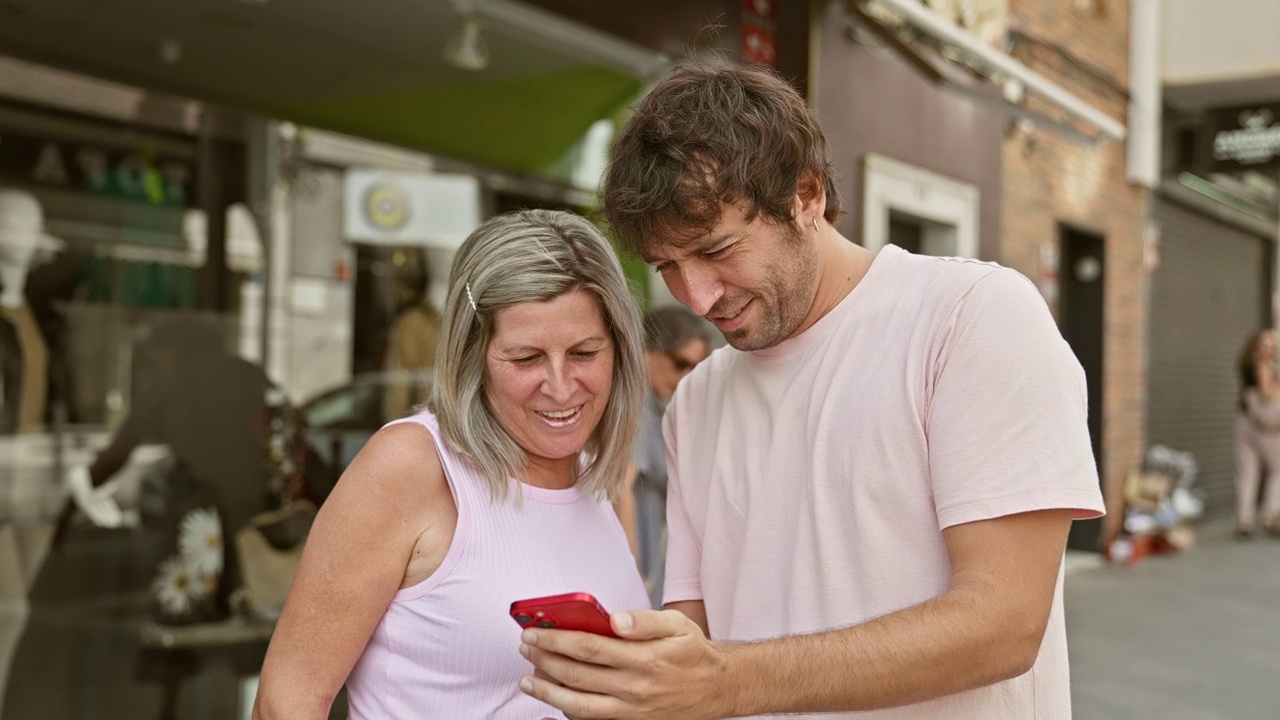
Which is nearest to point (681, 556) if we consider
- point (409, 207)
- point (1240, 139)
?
point (409, 207)

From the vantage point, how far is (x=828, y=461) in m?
1.80

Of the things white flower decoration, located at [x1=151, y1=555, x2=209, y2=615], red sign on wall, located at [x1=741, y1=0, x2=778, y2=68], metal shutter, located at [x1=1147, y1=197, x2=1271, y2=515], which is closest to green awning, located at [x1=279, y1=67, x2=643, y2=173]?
red sign on wall, located at [x1=741, y1=0, x2=778, y2=68]

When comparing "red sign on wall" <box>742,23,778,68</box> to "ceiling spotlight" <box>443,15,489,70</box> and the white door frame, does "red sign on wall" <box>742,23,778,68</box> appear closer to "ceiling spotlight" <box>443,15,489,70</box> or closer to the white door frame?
the white door frame

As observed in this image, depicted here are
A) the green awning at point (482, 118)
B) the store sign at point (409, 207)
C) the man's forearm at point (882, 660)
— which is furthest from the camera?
the store sign at point (409, 207)

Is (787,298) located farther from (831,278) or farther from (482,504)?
(482,504)

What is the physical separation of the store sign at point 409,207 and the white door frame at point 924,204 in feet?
10.8

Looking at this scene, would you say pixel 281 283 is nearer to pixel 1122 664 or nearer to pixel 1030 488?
pixel 1122 664

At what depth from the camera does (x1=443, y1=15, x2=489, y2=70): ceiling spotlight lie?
6234 mm

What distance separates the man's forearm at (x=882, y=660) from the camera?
147 cm

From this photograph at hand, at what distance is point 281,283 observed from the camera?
9.43m

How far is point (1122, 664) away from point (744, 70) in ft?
20.6

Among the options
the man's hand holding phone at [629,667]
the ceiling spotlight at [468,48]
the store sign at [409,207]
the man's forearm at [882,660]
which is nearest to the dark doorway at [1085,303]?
the store sign at [409,207]

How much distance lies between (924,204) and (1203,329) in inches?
321

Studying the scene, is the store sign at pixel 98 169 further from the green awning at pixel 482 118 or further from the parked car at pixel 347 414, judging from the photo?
the parked car at pixel 347 414
